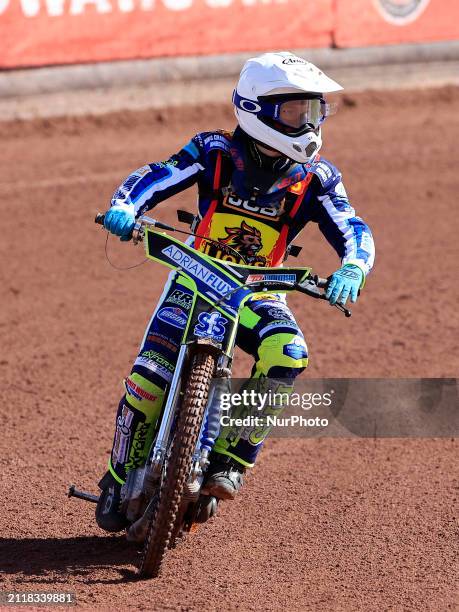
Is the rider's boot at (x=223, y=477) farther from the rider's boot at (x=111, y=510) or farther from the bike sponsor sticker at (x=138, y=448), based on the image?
the rider's boot at (x=111, y=510)

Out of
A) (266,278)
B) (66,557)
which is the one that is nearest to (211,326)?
(266,278)

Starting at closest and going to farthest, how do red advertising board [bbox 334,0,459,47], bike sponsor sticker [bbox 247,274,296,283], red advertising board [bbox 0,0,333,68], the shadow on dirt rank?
bike sponsor sticker [bbox 247,274,296,283]
the shadow on dirt
red advertising board [bbox 0,0,333,68]
red advertising board [bbox 334,0,459,47]

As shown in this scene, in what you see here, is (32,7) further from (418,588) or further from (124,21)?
(418,588)

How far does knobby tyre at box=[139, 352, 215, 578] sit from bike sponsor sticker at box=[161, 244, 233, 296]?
1.16 feet

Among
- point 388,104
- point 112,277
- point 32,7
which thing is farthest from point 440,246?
point 32,7

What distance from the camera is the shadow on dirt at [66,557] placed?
529 centimetres

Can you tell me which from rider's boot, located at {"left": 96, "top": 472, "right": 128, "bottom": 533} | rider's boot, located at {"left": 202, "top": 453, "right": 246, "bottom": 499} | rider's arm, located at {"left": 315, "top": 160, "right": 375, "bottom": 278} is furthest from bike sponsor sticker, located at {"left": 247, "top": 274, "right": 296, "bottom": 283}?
rider's boot, located at {"left": 96, "top": 472, "right": 128, "bottom": 533}

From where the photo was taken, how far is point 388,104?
47.0ft

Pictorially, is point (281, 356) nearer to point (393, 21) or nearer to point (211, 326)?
point (211, 326)

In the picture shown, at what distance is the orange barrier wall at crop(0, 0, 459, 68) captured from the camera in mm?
12422

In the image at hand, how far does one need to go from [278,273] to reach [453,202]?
6.97 m

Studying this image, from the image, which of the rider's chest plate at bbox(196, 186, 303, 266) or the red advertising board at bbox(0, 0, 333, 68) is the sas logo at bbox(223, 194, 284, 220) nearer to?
the rider's chest plate at bbox(196, 186, 303, 266)

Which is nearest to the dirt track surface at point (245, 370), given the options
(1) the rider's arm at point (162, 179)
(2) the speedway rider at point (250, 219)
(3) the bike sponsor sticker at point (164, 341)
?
(2) the speedway rider at point (250, 219)

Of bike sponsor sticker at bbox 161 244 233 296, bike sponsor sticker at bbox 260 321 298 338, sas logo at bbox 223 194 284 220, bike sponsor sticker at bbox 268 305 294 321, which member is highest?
sas logo at bbox 223 194 284 220
